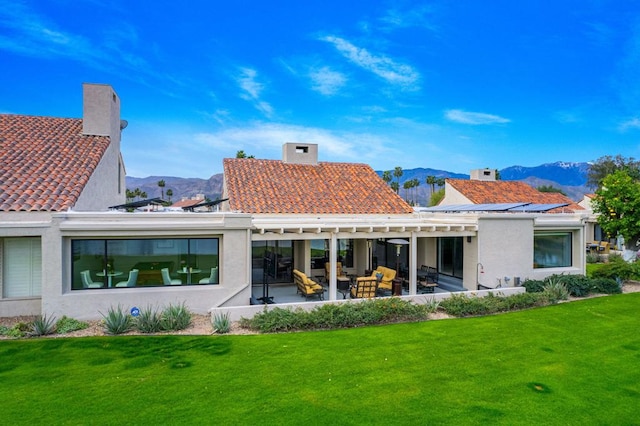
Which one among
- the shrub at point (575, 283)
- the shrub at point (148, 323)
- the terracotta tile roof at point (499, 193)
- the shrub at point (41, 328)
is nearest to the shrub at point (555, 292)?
the shrub at point (575, 283)

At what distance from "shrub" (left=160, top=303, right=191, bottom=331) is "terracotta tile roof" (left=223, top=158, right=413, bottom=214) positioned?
8.94m

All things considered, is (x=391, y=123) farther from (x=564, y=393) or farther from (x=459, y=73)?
(x=564, y=393)

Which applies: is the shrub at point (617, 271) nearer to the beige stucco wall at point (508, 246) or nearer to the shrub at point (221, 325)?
the beige stucco wall at point (508, 246)

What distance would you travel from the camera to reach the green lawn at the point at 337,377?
860 cm

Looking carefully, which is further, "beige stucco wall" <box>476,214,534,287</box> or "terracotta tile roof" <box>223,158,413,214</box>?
"terracotta tile roof" <box>223,158,413,214</box>

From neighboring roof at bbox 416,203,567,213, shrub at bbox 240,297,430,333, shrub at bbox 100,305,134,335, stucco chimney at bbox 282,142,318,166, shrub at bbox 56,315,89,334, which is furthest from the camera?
stucco chimney at bbox 282,142,318,166

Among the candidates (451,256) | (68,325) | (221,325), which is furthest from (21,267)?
(451,256)

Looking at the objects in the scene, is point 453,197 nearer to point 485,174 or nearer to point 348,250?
point 485,174

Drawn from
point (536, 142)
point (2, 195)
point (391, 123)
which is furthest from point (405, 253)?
point (536, 142)

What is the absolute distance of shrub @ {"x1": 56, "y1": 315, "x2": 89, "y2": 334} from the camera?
46.1 ft

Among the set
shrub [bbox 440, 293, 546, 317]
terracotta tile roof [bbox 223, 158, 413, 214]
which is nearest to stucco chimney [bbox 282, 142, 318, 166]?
terracotta tile roof [bbox 223, 158, 413, 214]

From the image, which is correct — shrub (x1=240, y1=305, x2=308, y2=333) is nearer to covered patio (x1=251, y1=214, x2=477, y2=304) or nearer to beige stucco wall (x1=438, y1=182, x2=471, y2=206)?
covered patio (x1=251, y1=214, x2=477, y2=304)

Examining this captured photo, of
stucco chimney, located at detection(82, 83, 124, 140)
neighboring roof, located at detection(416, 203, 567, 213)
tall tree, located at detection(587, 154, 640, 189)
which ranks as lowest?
neighboring roof, located at detection(416, 203, 567, 213)

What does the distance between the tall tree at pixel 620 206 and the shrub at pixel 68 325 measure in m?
32.7
